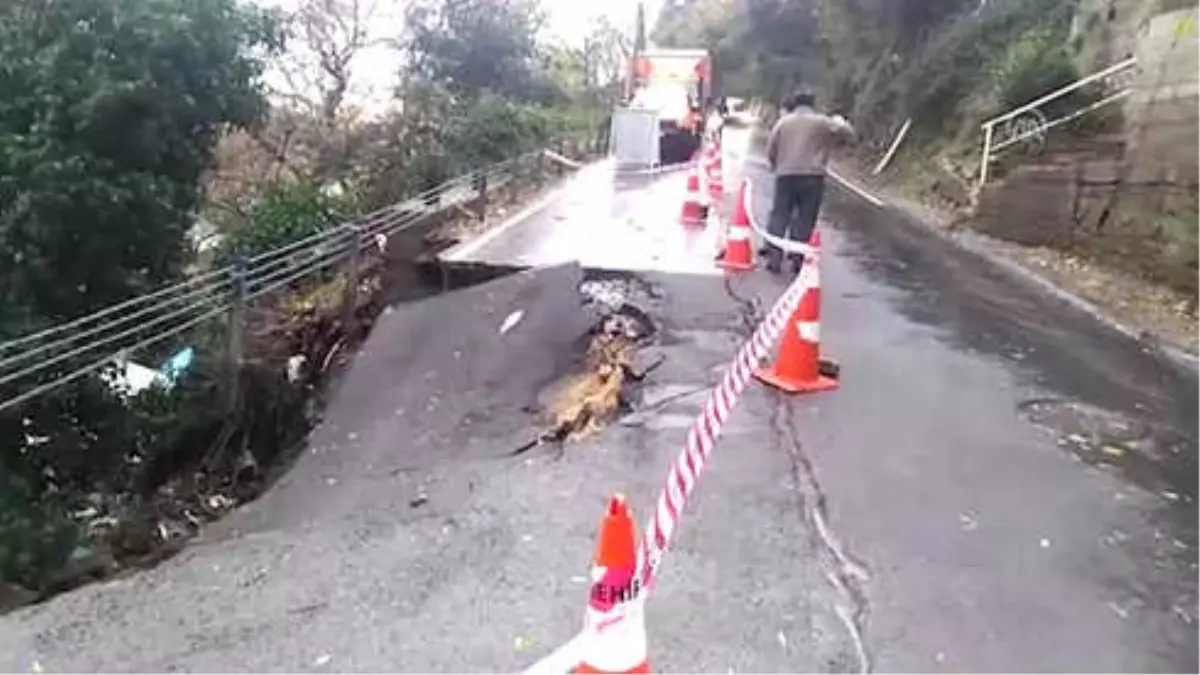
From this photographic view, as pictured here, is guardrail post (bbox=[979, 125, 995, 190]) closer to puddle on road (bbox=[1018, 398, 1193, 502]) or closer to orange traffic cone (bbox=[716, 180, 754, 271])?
orange traffic cone (bbox=[716, 180, 754, 271])

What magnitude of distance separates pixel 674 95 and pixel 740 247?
73.6 feet

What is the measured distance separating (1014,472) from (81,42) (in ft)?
31.9

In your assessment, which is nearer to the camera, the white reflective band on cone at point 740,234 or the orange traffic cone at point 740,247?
the orange traffic cone at point 740,247

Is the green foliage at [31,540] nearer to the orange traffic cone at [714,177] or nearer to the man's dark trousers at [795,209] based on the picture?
the man's dark trousers at [795,209]

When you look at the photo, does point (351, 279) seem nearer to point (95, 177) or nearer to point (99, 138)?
point (95, 177)

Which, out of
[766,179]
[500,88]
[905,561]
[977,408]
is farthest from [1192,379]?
[500,88]

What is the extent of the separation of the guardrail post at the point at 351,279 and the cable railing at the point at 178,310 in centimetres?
1

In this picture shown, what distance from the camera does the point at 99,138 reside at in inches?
458

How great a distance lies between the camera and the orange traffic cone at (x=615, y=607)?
3209 millimetres

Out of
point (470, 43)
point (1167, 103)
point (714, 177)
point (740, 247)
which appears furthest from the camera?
point (470, 43)

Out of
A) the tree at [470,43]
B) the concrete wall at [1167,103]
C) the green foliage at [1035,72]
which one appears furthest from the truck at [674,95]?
the concrete wall at [1167,103]

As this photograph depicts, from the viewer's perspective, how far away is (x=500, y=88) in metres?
33.2

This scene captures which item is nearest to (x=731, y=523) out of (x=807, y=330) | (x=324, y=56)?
(x=807, y=330)

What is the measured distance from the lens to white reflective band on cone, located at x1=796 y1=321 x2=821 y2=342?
7.86 meters
